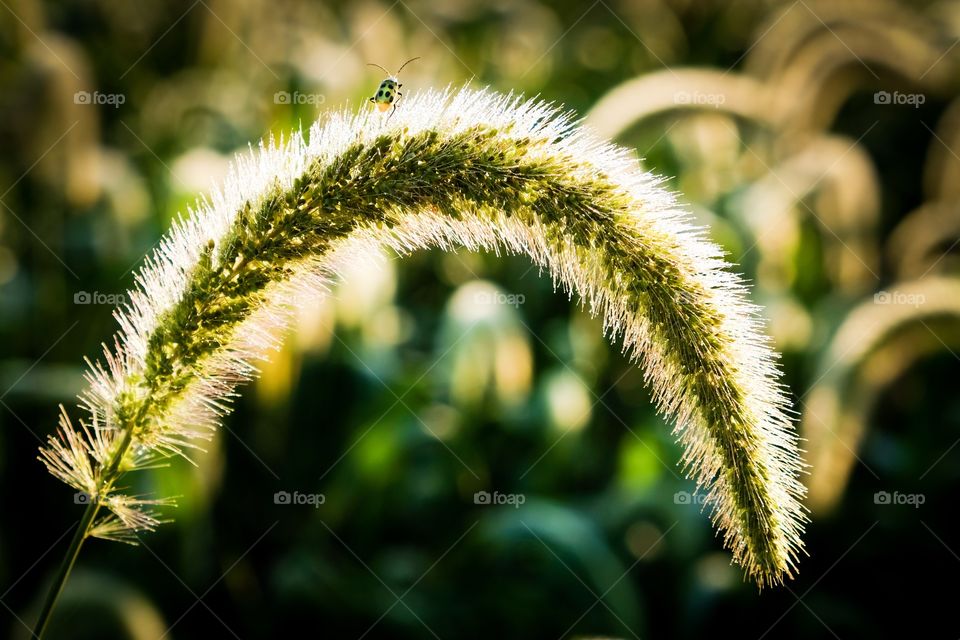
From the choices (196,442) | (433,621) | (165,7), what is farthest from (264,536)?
(165,7)

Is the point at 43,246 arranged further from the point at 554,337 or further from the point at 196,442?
the point at 554,337

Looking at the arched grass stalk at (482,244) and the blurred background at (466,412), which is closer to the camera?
the arched grass stalk at (482,244)

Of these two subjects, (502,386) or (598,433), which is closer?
(502,386)

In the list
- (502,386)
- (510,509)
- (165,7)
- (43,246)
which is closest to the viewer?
(510,509)

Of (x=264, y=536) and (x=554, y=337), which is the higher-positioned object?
(x=554, y=337)
